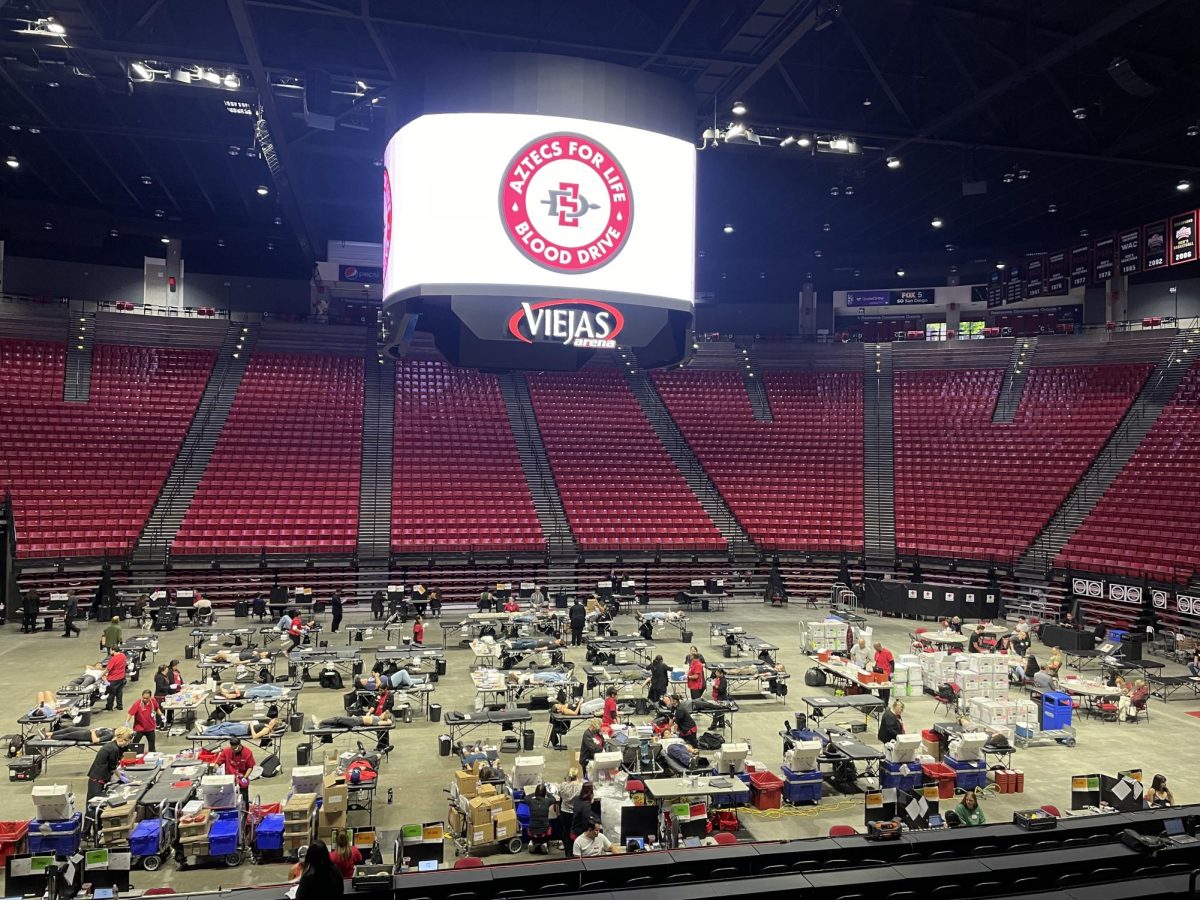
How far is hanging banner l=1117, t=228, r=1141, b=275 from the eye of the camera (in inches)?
1115

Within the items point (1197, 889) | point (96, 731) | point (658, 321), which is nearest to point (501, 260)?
point (658, 321)

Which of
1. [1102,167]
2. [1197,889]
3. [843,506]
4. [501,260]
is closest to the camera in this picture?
[1197,889]

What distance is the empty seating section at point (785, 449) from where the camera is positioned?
101 feet

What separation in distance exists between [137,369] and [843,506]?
92.2 feet

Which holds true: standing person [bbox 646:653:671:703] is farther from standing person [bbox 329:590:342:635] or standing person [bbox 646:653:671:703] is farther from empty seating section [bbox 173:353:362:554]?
empty seating section [bbox 173:353:362:554]

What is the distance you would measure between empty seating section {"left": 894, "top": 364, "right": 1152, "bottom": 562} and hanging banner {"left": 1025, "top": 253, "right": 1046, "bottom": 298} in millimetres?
3905

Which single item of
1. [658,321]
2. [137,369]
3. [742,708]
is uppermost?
[137,369]

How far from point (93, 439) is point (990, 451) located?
32.8 meters

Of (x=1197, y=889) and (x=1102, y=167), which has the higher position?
(x=1102, y=167)

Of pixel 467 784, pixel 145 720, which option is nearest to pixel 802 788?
pixel 467 784

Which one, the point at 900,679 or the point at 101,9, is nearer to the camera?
the point at 101,9

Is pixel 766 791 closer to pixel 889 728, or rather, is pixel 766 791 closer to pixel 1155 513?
pixel 889 728

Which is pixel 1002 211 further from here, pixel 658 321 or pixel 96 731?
pixel 96 731

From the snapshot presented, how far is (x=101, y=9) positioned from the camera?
16500 mm
